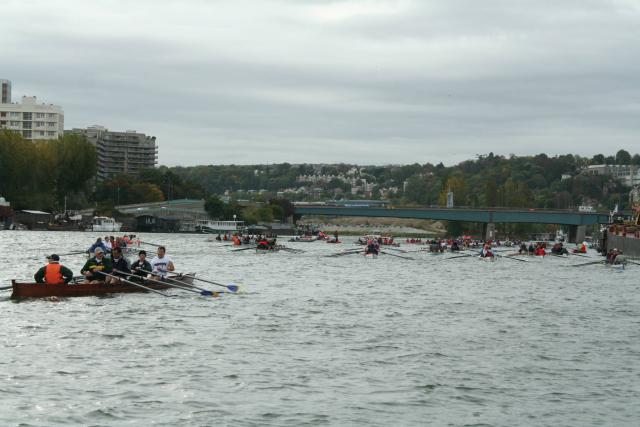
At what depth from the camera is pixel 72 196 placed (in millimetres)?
190750

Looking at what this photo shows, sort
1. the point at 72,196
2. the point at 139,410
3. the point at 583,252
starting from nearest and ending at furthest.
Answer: the point at 139,410 → the point at 583,252 → the point at 72,196

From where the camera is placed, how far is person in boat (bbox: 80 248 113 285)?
4281 cm

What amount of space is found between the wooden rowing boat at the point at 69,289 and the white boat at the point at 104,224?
12611cm

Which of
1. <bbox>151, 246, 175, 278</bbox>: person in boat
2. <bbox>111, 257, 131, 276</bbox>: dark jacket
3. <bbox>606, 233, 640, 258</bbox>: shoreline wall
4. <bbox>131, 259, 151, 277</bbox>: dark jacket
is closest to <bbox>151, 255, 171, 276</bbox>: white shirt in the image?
<bbox>151, 246, 175, 278</bbox>: person in boat

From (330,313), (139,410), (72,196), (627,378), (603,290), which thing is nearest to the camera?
(139,410)

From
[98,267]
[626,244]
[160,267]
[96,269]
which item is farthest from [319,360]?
[626,244]

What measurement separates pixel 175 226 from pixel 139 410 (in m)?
178

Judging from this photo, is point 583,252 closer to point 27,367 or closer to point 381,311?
point 381,311

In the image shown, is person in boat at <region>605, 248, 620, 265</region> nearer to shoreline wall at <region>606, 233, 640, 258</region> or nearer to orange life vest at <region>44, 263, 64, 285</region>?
shoreline wall at <region>606, 233, 640, 258</region>

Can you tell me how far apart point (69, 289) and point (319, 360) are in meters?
15.0

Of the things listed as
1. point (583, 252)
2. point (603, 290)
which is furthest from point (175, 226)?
point (603, 290)

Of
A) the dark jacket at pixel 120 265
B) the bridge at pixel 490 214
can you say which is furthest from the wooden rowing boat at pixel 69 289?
the bridge at pixel 490 214

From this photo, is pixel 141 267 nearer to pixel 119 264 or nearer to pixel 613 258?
pixel 119 264

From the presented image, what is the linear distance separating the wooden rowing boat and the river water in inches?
16.0
